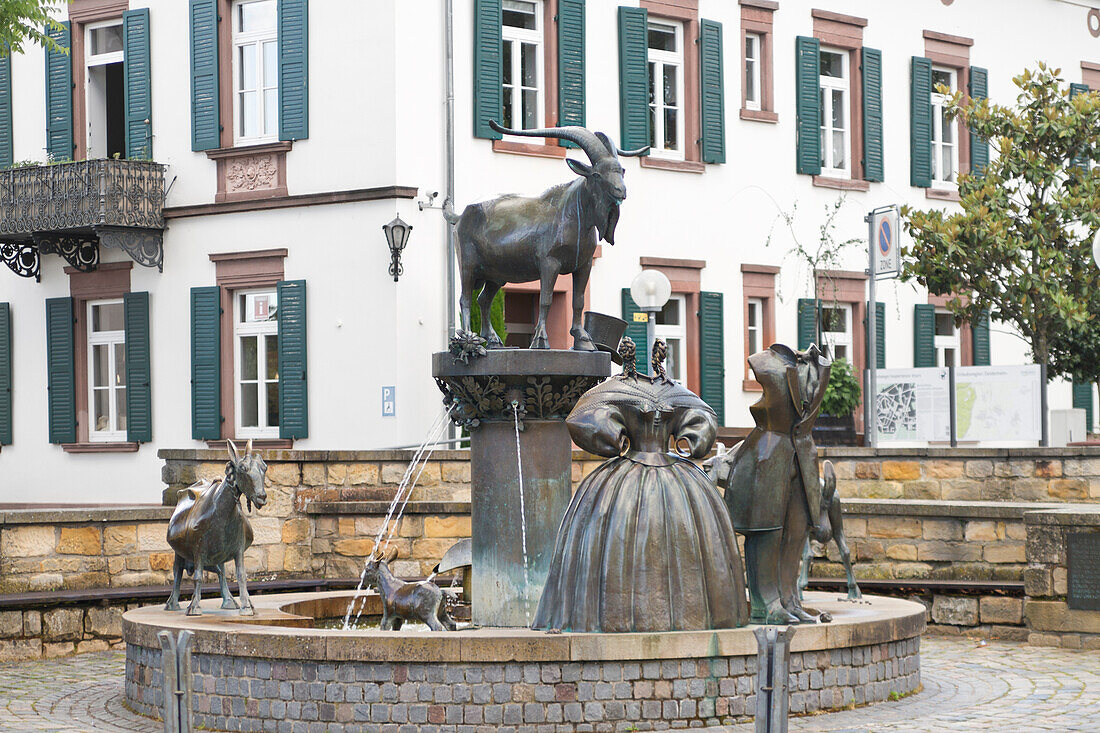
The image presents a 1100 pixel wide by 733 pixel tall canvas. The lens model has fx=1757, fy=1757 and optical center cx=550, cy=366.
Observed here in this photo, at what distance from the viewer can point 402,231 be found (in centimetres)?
2045

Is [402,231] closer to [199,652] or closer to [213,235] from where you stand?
[213,235]

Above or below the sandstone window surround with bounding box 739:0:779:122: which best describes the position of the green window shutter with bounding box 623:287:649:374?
below

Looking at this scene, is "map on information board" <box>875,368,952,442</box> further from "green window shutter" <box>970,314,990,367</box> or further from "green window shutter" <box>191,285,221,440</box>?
"green window shutter" <box>191,285,221,440</box>

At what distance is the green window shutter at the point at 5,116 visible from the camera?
24.5 meters

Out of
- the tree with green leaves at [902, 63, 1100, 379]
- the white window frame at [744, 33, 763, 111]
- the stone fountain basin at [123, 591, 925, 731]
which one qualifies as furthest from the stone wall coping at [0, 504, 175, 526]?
the white window frame at [744, 33, 763, 111]

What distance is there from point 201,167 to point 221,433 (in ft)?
11.2

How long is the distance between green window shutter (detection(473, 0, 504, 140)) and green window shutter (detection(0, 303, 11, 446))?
7.72 m

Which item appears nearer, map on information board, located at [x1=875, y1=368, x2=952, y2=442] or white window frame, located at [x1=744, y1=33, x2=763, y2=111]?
map on information board, located at [x1=875, y1=368, x2=952, y2=442]

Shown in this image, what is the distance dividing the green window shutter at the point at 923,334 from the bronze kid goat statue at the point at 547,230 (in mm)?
16475

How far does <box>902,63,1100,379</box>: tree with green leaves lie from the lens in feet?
72.6

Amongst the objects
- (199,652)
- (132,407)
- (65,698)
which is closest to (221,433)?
(132,407)

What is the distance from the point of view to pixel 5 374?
24.6 meters

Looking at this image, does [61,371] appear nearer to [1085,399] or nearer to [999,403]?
[999,403]

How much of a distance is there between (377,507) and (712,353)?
9.07m
